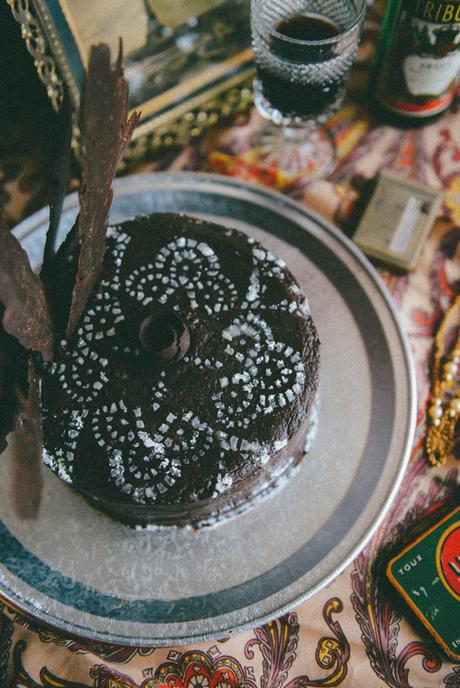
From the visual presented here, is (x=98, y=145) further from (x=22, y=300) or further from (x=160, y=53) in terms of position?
(x=160, y=53)

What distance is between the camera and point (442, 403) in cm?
92

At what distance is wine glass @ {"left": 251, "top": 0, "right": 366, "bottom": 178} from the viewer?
2.91 ft

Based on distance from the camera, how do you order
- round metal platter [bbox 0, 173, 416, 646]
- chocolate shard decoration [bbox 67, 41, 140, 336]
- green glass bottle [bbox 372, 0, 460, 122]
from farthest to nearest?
green glass bottle [bbox 372, 0, 460, 122], round metal platter [bbox 0, 173, 416, 646], chocolate shard decoration [bbox 67, 41, 140, 336]

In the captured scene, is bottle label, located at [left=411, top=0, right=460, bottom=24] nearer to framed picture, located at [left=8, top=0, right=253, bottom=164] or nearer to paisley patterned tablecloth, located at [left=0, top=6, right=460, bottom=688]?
framed picture, located at [left=8, top=0, right=253, bottom=164]

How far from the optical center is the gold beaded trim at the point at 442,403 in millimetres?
897

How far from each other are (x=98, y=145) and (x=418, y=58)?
62cm

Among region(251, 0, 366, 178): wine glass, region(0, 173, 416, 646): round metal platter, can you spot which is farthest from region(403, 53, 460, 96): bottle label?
region(0, 173, 416, 646): round metal platter

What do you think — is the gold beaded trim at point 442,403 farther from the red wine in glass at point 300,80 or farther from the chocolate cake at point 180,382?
the red wine in glass at point 300,80

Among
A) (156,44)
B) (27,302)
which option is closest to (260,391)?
(27,302)

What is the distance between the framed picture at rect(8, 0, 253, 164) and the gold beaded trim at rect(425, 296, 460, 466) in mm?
589

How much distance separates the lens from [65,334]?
2.46 ft

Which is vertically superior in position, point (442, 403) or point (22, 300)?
point (22, 300)

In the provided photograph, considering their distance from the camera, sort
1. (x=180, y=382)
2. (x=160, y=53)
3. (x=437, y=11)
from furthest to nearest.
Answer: (x=160, y=53), (x=437, y=11), (x=180, y=382)

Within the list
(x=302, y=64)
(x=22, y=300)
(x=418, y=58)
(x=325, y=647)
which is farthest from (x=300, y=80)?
(x=325, y=647)
